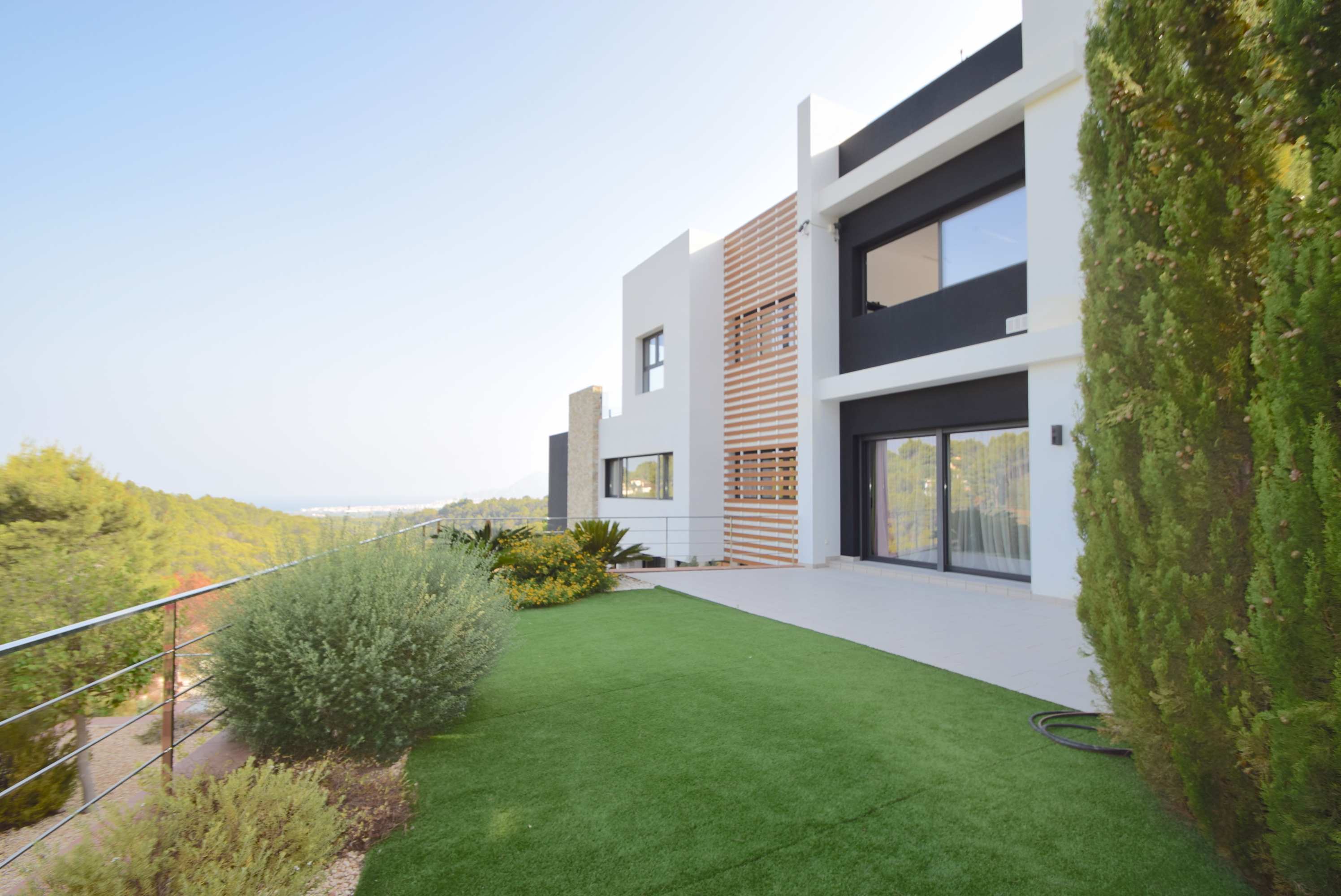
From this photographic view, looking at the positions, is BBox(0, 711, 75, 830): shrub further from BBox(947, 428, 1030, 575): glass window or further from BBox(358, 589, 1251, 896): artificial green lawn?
BBox(947, 428, 1030, 575): glass window

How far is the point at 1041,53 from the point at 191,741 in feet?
32.5

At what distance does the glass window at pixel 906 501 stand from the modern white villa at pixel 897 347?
3cm

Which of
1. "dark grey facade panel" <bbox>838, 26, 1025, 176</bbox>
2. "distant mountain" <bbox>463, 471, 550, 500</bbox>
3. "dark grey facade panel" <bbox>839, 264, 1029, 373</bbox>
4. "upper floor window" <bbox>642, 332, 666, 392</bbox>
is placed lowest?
"distant mountain" <bbox>463, 471, 550, 500</bbox>

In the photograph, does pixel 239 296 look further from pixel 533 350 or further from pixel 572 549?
pixel 572 549

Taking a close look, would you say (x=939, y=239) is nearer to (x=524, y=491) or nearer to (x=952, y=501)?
(x=952, y=501)

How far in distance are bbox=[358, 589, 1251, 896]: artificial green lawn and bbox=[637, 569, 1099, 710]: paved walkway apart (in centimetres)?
45

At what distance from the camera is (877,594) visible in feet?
24.3

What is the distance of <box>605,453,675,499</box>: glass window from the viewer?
13.6 meters

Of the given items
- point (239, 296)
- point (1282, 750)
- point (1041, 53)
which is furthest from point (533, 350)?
point (1282, 750)

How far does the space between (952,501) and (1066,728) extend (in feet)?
18.4

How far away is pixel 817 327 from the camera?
32.5ft

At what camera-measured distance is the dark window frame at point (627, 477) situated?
13406 mm

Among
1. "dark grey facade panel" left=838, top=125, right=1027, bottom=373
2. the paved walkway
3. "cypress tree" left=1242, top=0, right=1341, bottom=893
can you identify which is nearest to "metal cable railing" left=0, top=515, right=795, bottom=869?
the paved walkway

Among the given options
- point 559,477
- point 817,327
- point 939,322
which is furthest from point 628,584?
point 559,477
